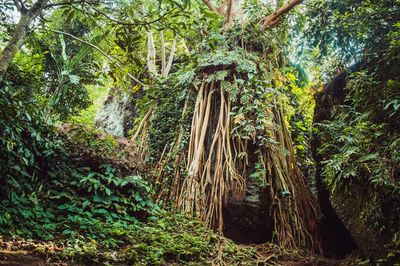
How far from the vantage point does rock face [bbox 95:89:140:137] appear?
8.28 meters

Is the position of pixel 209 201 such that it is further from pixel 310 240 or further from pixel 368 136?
pixel 368 136

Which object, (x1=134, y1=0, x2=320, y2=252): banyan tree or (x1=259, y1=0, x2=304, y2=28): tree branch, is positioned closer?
(x1=134, y1=0, x2=320, y2=252): banyan tree

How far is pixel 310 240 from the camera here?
466 cm

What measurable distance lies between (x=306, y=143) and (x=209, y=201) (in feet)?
8.83

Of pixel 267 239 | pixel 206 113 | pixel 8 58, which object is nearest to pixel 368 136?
pixel 267 239

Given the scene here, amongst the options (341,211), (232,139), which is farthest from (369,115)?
(232,139)

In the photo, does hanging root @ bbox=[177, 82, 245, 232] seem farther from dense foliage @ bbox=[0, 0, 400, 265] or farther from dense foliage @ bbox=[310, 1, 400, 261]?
dense foliage @ bbox=[310, 1, 400, 261]

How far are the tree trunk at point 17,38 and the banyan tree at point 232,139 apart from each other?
2.20m

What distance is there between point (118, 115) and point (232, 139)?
441 centimetres

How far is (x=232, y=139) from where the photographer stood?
514 centimetres

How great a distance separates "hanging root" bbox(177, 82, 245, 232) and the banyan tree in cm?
1

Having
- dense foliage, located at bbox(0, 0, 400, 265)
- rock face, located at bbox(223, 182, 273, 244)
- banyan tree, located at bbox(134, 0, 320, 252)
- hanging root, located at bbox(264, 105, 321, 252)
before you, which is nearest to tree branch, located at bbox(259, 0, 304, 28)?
banyan tree, located at bbox(134, 0, 320, 252)

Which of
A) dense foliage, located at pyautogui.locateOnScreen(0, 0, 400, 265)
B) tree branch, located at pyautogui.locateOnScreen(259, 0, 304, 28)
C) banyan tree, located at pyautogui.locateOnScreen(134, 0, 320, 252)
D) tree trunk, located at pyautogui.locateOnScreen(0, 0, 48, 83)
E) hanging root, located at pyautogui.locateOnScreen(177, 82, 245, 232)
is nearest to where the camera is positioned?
tree trunk, located at pyautogui.locateOnScreen(0, 0, 48, 83)

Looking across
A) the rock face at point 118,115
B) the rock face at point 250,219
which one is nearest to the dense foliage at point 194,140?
the rock face at point 250,219
